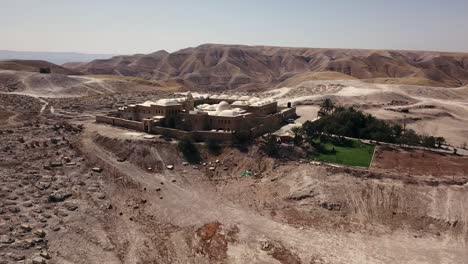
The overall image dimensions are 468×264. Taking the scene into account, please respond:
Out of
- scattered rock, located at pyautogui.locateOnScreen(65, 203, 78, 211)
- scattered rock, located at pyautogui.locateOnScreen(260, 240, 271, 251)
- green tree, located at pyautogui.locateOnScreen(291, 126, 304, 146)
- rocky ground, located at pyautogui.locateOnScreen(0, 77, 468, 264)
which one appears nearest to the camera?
rocky ground, located at pyautogui.locateOnScreen(0, 77, 468, 264)

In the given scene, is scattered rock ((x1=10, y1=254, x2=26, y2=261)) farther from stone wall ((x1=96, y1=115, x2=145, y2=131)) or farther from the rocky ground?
stone wall ((x1=96, y1=115, x2=145, y2=131))

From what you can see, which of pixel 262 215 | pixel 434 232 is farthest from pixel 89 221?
pixel 434 232

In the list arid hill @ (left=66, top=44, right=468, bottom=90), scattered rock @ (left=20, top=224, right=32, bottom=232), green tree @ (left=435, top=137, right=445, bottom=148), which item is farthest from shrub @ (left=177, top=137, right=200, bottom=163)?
arid hill @ (left=66, top=44, right=468, bottom=90)

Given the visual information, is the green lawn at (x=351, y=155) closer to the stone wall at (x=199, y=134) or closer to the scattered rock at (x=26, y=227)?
the stone wall at (x=199, y=134)

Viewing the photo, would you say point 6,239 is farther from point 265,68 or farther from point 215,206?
point 265,68

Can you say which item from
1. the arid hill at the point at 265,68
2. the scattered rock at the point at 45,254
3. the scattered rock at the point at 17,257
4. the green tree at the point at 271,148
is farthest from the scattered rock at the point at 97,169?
the arid hill at the point at 265,68
